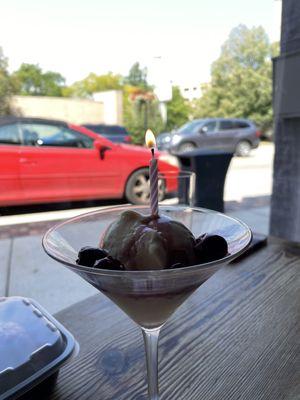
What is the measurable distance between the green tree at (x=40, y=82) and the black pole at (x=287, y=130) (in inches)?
1291

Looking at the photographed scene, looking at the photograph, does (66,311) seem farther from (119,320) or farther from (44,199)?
(44,199)

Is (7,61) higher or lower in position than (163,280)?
higher

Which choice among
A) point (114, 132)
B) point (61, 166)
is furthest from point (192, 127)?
point (61, 166)

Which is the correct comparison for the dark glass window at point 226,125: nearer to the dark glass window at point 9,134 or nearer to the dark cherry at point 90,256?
the dark glass window at point 9,134

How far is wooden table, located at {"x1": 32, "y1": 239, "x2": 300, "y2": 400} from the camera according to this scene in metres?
0.82

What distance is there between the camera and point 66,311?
1.16m

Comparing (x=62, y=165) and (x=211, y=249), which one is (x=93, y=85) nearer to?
(x=62, y=165)

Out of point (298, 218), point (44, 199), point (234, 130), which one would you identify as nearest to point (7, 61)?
point (234, 130)

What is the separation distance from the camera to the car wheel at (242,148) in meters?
12.4

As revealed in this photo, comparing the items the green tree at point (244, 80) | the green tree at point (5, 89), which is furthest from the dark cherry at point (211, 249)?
the green tree at point (244, 80)

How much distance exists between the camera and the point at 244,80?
22.0 meters

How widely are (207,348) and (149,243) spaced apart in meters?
0.43

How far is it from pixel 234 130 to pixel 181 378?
12.0 metres

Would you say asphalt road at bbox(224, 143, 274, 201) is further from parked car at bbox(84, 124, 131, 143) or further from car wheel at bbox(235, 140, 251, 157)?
parked car at bbox(84, 124, 131, 143)
